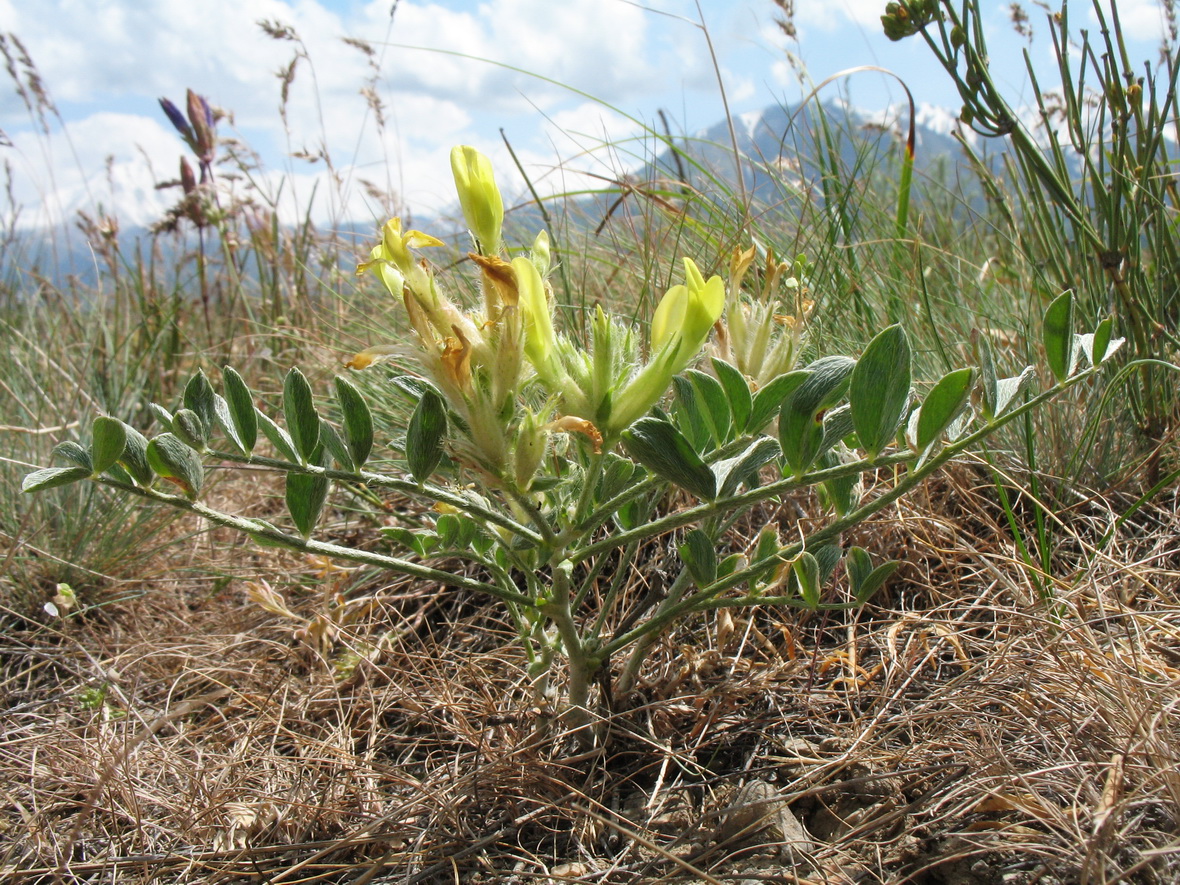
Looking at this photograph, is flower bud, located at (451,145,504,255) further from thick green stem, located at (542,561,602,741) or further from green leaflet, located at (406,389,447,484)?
thick green stem, located at (542,561,602,741)

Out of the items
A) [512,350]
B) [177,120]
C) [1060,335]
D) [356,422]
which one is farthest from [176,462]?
[177,120]

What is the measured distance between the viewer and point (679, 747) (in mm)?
1189

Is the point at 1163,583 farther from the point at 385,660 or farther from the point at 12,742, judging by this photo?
the point at 12,742

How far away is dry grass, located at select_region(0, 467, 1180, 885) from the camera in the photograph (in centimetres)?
93

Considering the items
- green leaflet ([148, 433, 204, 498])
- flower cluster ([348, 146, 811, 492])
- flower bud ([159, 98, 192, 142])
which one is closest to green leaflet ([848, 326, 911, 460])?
flower cluster ([348, 146, 811, 492])

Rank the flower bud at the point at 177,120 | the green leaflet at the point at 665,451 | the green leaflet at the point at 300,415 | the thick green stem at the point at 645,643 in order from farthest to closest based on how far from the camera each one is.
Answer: the flower bud at the point at 177,120 → the thick green stem at the point at 645,643 → the green leaflet at the point at 300,415 → the green leaflet at the point at 665,451

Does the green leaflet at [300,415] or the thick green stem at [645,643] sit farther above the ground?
the green leaflet at [300,415]

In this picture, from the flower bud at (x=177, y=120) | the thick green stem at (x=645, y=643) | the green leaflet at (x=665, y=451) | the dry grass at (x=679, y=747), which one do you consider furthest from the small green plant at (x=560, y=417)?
the flower bud at (x=177, y=120)

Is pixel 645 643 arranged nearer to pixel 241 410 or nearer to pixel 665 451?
pixel 665 451

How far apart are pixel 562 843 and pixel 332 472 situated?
60cm

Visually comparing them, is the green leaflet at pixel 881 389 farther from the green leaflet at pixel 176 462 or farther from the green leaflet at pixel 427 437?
the green leaflet at pixel 176 462

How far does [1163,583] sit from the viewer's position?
133cm

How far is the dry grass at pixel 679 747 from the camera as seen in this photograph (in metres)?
0.93

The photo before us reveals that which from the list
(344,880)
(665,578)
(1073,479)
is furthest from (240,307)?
(1073,479)
